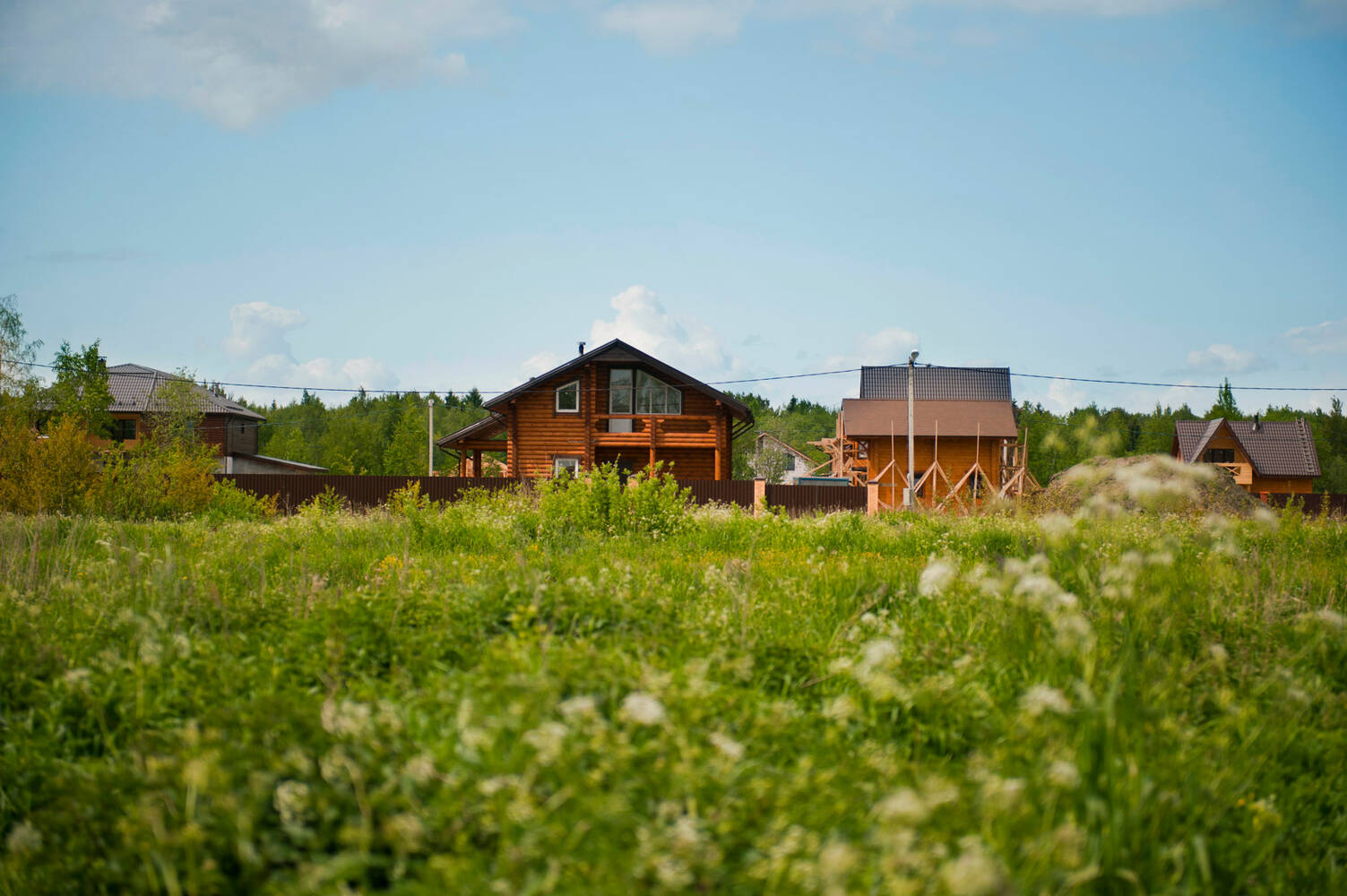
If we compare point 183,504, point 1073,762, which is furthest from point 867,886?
point 183,504

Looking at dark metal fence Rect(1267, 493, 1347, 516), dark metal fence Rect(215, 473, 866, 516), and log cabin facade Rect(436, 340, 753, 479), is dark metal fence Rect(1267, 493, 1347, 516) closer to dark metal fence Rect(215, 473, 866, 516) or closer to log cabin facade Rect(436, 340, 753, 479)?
dark metal fence Rect(215, 473, 866, 516)

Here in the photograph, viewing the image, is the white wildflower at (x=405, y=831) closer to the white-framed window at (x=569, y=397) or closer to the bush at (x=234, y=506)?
the bush at (x=234, y=506)

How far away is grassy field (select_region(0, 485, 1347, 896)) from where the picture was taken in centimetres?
191

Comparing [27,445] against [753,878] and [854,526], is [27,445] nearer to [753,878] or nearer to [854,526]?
[854,526]

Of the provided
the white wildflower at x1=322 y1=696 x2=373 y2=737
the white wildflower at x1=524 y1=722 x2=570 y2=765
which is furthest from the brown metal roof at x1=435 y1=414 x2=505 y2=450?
the white wildflower at x1=524 y1=722 x2=570 y2=765

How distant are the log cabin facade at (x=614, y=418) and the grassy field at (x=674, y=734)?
2315 cm

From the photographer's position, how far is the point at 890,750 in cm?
268

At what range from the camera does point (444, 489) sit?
21.9m

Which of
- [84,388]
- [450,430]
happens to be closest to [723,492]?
[84,388]

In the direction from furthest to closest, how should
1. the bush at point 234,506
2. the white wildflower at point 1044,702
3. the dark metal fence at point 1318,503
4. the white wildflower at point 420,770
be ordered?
1. the dark metal fence at point 1318,503
2. the bush at point 234,506
3. the white wildflower at point 1044,702
4. the white wildflower at point 420,770

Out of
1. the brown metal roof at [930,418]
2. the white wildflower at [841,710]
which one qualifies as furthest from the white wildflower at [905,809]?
the brown metal roof at [930,418]

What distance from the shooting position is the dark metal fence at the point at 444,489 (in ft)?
66.9

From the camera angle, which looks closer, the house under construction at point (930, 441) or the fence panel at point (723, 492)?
the fence panel at point (723, 492)

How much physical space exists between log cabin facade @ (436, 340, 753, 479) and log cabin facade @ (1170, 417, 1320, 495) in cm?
2935
